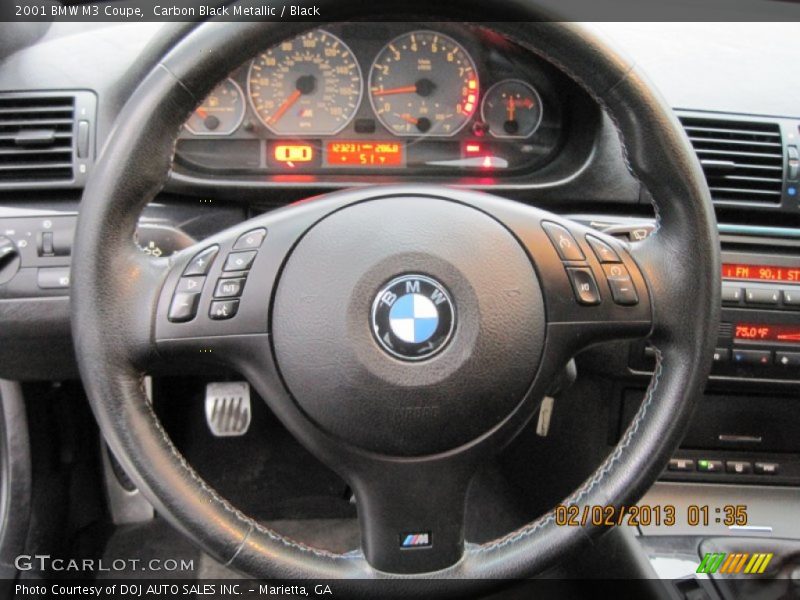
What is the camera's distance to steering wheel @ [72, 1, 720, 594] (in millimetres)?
932

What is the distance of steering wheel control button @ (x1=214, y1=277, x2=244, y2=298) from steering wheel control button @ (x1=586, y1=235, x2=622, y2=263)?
0.42 metres

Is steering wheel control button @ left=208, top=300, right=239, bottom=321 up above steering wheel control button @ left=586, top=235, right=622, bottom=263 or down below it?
below

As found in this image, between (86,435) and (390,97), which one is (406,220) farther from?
(86,435)

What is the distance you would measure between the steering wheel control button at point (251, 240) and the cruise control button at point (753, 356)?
0.90 meters

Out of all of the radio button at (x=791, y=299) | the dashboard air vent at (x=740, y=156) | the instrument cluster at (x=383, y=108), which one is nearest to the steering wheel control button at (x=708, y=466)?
the radio button at (x=791, y=299)

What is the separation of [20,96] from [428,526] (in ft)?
3.23

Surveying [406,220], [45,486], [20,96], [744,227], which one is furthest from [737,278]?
[45,486]

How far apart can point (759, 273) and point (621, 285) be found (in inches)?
24.2

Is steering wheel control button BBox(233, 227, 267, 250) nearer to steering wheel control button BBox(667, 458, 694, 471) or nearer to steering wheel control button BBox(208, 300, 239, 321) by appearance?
steering wheel control button BBox(208, 300, 239, 321)

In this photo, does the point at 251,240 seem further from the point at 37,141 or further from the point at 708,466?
the point at 708,466

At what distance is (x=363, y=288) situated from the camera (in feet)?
3.15

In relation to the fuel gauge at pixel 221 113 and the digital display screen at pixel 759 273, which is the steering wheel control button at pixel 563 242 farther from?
the fuel gauge at pixel 221 113

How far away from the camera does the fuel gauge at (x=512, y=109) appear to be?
1.56 m

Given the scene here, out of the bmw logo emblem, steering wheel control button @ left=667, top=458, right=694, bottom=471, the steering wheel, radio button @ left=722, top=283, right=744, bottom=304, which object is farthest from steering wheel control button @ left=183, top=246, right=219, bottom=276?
steering wheel control button @ left=667, top=458, right=694, bottom=471
